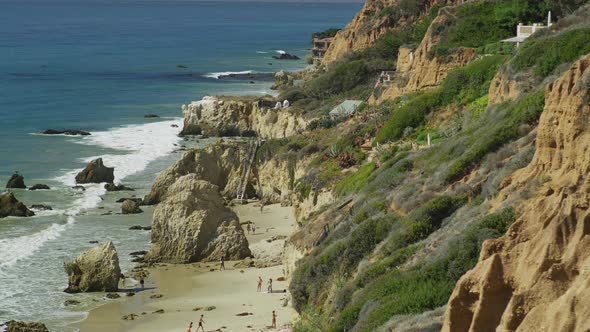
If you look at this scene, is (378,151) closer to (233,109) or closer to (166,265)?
(166,265)

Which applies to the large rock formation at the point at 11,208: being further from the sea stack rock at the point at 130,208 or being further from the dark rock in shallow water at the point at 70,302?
the dark rock in shallow water at the point at 70,302

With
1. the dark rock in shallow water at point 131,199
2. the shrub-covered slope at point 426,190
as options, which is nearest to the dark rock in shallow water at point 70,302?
the shrub-covered slope at point 426,190

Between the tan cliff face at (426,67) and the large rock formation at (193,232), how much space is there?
49.1 ft

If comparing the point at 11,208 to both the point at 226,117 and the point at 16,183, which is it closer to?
the point at 16,183

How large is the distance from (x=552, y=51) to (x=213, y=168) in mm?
22426

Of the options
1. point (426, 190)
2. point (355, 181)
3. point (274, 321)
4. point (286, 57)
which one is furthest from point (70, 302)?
point (286, 57)

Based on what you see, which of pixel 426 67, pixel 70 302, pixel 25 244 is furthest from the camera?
pixel 426 67

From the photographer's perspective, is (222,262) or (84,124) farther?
(84,124)

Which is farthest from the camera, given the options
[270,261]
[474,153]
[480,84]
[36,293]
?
[480,84]

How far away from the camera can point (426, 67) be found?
53438 mm

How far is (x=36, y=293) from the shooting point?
3606 centimetres

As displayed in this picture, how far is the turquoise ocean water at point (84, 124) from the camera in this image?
40062 millimetres

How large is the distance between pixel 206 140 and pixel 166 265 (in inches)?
1424

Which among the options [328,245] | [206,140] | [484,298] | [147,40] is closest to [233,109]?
[206,140]
